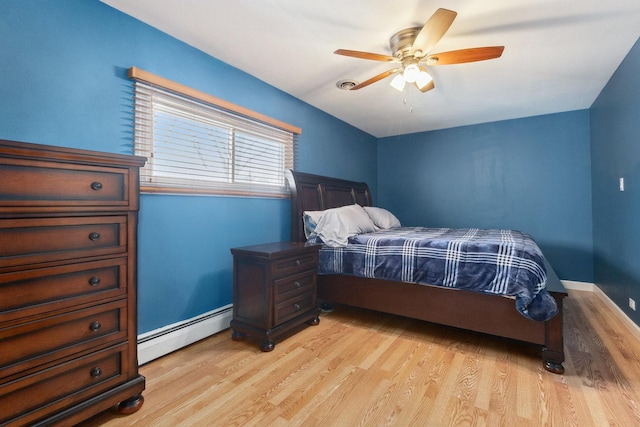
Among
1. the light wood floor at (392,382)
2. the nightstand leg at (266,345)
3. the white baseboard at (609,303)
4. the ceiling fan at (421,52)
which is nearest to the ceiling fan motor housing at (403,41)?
the ceiling fan at (421,52)

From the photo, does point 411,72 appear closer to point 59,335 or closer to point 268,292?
point 268,292

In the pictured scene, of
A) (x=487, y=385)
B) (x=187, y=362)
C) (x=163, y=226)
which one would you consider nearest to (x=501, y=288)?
(x=487, y=385)

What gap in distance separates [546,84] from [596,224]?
1.79m

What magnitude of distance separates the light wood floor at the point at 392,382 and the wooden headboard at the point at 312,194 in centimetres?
109

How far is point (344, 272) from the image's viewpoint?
8.69 ft

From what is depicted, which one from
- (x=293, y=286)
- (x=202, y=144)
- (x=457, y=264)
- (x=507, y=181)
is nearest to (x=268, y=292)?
(x=293, y=286)

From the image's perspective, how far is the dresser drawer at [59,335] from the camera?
1.08m

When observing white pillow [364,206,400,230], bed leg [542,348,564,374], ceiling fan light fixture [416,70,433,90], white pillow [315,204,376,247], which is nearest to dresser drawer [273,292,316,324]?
white pillow [315,204,376,247]

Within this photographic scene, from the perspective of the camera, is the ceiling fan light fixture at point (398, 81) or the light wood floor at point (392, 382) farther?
the ceiling fan light fixture at point (398, 81)

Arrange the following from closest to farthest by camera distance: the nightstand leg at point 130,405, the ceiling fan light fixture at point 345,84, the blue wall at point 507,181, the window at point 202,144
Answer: the nightstand leg at point 130,405 < the window at point 202,144 < the ceiling fan light fixture at point 345,84 < the blue wall at point 507,181

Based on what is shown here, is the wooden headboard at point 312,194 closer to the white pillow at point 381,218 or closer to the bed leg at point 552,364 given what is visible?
the white pillow at point 381,218

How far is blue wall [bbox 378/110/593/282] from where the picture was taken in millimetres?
3705

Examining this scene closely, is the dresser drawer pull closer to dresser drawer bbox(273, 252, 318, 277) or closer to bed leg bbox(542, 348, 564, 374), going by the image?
dresser drawer bbox(273, 252, 318, 277)

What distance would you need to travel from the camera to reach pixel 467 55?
194cm
